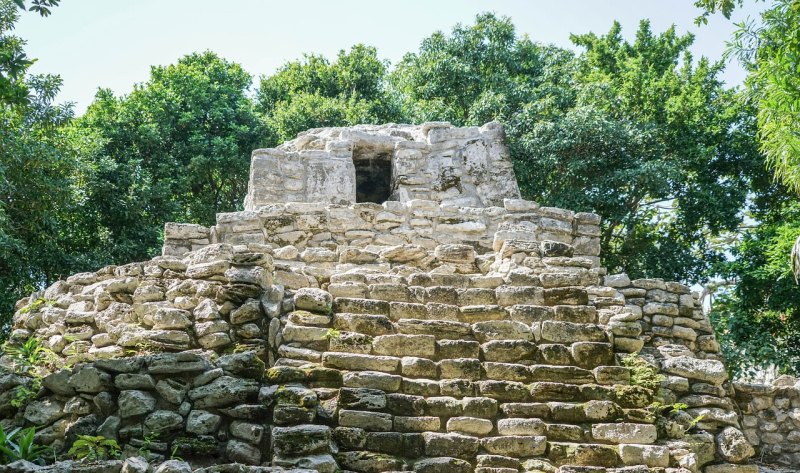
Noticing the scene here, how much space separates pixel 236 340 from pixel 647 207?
386 inches

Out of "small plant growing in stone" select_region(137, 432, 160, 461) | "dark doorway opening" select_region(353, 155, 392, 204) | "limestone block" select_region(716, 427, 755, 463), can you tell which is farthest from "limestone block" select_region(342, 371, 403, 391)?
"dark doorway opening" select_region(353, 155, 392, 204)

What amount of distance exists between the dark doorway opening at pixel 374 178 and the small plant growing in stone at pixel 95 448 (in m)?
5.43

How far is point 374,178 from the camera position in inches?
372

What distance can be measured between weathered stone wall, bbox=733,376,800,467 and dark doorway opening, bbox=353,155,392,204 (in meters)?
4.43

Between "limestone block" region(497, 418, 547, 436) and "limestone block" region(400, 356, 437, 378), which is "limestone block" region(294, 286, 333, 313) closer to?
"limestone block" region(400, 356, 437, 378)

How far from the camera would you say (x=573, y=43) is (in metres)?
15.0

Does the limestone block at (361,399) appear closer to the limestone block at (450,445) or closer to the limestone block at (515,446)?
the limestone block at (450,445)

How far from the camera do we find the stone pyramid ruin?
414cm

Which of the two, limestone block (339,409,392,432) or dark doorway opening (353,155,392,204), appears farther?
dark doorway opening (353,155,392,204)

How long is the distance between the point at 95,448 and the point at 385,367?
5.12 ft

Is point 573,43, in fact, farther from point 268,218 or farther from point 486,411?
point 486,411

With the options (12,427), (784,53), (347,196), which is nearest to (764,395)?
(784,53)

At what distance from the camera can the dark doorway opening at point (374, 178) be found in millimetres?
9148

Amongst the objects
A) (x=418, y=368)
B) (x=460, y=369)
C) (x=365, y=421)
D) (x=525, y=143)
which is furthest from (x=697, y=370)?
(x=525, y=143)
